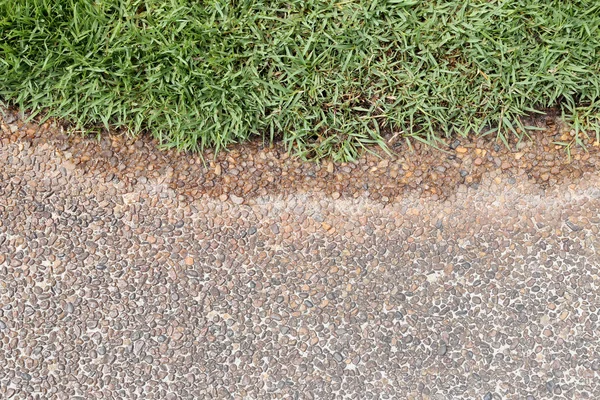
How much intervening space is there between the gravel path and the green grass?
0.74ft

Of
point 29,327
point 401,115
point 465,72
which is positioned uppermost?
point 465,72

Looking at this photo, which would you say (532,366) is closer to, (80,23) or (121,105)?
(121,105)

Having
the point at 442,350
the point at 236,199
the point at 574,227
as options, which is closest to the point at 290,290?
the point at 236,199

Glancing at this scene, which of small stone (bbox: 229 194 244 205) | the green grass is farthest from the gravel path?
the green grass

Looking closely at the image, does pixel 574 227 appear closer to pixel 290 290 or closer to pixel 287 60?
pixel 290 290

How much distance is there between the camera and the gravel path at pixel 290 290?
6.39 ft

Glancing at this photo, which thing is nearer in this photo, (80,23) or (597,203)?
(80,23)

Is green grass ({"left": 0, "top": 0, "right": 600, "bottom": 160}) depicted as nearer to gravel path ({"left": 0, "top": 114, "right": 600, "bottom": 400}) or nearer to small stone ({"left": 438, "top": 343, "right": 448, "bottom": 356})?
gravel path ({"left": 0, "top": 114, "right": 600, "bottom": 400})

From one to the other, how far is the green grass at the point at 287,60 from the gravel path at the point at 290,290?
0.23 metres

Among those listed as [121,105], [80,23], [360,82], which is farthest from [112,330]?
[360,82]

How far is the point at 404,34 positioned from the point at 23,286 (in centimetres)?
136

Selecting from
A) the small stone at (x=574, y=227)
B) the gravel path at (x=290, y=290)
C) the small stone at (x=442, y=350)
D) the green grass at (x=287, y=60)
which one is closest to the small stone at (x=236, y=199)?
the gravel path at (x=290, y=290)

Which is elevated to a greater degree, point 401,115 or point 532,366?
point 401,115

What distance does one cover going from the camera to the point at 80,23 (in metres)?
1.93
